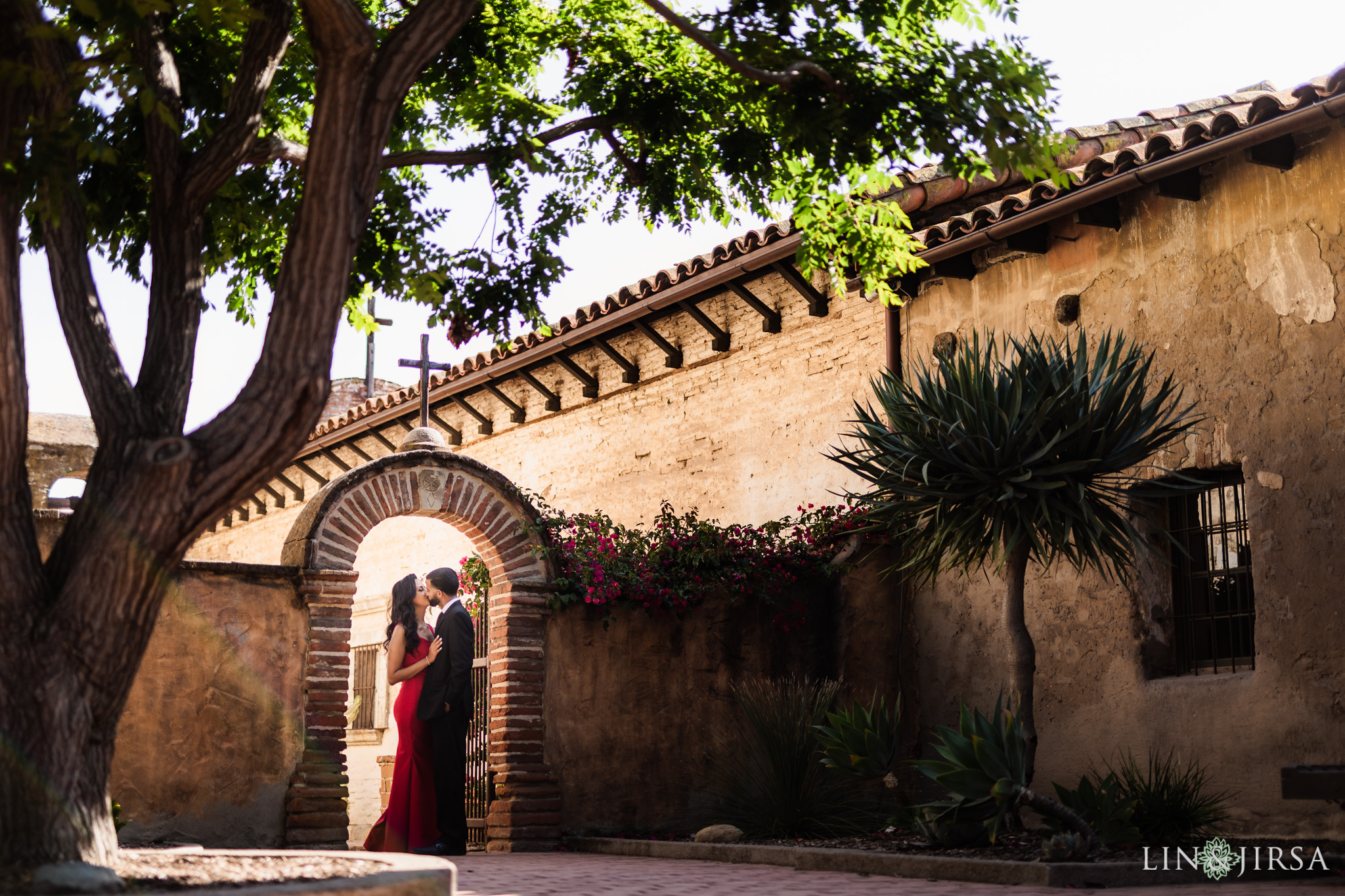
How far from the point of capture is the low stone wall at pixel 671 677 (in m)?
9.87

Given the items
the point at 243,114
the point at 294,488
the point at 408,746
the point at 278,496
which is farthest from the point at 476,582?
the point at 278,496

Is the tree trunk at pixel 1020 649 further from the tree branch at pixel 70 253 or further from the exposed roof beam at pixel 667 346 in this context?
the exposed roof beam at pixel 667 346

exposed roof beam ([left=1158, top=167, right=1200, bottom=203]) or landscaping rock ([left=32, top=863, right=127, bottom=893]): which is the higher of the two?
exposed roof beam ([left=1158, top=167, right=1200, bottom=203])

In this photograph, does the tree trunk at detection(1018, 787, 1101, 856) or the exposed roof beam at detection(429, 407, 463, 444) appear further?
the exposed roof beam at detection(429, 407, 463, 444)

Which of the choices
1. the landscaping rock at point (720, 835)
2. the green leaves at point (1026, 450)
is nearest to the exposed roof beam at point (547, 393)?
the landscaping rock at point (720, 835)

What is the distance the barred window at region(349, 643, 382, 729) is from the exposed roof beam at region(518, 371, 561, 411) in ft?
14.4

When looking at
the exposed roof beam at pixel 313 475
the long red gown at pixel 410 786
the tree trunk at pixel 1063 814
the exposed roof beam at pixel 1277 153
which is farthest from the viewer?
the exposed roof beam at pixel 313 475

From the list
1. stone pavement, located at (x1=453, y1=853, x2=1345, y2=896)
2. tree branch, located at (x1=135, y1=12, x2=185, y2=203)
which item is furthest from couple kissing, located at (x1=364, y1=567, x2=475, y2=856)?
tree branch, located at (x1=135, y1=12, x2=185, y2=203)

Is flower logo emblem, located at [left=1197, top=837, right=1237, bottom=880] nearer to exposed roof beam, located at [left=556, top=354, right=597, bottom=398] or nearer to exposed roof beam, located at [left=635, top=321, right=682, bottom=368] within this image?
exposed roof beam, located at [left=635, top=321, right=682, bottom=368]

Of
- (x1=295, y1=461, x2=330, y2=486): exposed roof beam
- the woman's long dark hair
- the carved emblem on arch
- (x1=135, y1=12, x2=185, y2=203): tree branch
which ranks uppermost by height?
(x1=295, y1=461, x2=330, y2=486): exposed roof beam

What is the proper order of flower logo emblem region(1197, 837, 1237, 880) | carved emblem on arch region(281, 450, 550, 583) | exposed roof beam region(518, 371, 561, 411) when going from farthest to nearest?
exposed roof beam region(518, 371, 561, 411), carved emblem on arch region(281, 450, 550, 583), flower logo emblem region(1197, 837, 1237, 880)

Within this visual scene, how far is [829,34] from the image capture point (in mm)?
5793

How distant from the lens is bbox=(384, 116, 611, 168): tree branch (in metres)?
5.52

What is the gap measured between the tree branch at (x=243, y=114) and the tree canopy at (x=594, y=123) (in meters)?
0.02
